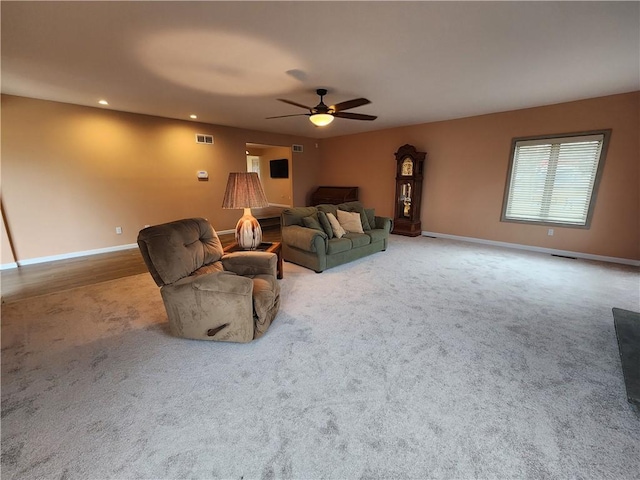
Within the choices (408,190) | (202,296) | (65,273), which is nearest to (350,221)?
(408,190)

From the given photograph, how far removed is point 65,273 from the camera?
12.7ft

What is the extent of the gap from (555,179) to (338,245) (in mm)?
4016

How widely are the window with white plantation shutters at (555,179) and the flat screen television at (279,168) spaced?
691 centimetres

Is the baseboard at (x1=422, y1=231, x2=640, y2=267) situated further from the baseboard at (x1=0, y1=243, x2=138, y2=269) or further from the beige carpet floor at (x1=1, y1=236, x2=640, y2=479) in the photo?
the baseboard at (x1=0, y1=243, x2=138, y2=269)

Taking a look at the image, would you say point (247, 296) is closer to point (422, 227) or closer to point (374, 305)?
point (374, 305)

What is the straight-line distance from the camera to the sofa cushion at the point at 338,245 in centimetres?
392

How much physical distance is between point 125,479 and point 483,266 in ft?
15.0

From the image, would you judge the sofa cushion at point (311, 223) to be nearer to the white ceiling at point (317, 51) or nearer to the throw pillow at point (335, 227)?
the throw pillow at point (335, 227)

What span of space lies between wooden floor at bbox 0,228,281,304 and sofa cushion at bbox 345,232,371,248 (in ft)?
10.5

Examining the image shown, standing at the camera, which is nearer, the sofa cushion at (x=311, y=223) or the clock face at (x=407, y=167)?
the sofa cushion at (x=311, y=223)

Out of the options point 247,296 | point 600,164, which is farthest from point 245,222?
point 600,164

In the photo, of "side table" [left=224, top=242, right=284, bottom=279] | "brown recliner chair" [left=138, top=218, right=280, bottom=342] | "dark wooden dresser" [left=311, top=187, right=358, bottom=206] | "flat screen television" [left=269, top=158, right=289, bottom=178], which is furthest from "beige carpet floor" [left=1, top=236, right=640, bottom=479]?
"flat screen television" [left=269, top=158, right=289, bottom=178]

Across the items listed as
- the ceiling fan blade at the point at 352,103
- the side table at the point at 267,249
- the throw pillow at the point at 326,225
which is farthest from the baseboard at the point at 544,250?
the side table at the point at 267,249

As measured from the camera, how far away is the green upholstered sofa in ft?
12.5
